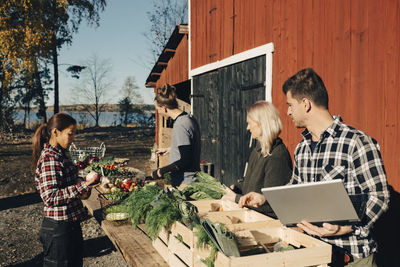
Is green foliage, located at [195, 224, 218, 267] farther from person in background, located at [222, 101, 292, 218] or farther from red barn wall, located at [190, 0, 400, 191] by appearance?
red barn wall, located at [190, 0, 400, 191]

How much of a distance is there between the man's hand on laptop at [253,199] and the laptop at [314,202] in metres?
0.51

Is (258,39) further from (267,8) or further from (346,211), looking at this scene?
(346,211)

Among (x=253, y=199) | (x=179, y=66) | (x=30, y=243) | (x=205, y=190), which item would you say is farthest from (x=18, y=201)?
(x=253, y=199)

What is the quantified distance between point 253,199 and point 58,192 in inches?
61.1

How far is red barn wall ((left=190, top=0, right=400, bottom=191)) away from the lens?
308 cm

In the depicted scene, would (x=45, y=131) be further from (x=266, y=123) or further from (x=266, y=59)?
(x=266, y=59)

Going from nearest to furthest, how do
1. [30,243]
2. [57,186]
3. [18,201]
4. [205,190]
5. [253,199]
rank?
[253,199], [57,186], [205,190], [30,243], [18,201]

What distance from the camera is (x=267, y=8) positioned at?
529 centimetres

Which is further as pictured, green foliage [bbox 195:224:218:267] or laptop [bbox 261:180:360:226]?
green foliage [bbox 195:224:218:267]

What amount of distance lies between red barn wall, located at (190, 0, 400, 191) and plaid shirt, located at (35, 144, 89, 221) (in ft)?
9.01

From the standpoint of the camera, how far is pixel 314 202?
1665mm

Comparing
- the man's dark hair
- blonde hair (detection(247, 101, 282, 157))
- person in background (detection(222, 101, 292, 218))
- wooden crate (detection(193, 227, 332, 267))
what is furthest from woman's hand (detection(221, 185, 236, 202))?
the man's dark hair

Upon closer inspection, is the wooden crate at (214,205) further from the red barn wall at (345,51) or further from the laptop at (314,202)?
the red barn wall at (345,51)

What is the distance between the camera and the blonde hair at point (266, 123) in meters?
2.61
